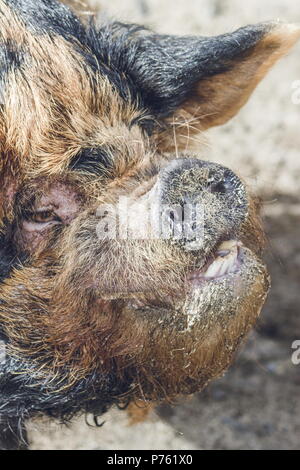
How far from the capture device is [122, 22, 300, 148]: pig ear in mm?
2426

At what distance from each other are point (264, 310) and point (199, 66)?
1.53 m

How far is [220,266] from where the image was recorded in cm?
214

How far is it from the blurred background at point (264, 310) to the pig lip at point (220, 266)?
0.68m

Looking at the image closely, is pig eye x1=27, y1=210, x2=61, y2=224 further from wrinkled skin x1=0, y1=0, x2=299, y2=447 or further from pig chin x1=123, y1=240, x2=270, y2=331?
pig chin x1=123, y1=240, x2=270, y2=331

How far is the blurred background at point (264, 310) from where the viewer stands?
10.9 feet

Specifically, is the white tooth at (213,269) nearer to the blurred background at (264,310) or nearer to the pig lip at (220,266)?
the pig lip at (220,266)

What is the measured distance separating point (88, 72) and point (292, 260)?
185cm

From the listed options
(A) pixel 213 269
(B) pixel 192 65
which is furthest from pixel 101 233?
(B) pixel 192 65

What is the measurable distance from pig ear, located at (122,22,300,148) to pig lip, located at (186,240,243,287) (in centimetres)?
57

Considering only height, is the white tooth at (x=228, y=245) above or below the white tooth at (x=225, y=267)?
above

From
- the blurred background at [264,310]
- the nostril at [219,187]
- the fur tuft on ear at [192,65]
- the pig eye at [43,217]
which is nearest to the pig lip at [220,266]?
the nostril at [219,187]

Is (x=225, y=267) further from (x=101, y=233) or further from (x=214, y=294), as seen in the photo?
(x=101, y=233)

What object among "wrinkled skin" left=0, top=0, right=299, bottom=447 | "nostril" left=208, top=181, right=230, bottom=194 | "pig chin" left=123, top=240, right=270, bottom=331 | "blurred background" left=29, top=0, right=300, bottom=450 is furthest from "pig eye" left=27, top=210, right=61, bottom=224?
"blurred background" left=29, top=0, right=300, bottom=450
